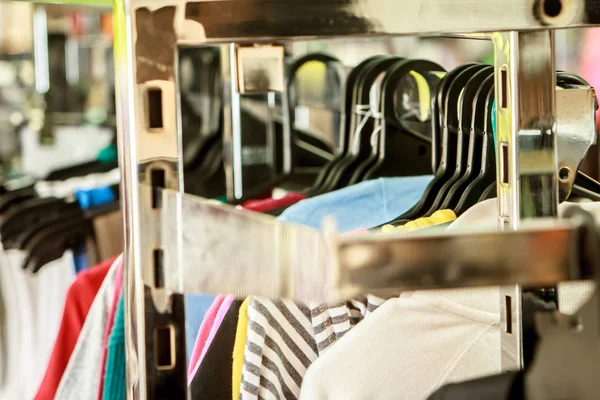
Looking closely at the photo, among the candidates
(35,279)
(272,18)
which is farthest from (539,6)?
(35,279)

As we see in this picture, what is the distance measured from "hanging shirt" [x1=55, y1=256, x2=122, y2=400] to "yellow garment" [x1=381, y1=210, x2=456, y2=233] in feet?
1.12

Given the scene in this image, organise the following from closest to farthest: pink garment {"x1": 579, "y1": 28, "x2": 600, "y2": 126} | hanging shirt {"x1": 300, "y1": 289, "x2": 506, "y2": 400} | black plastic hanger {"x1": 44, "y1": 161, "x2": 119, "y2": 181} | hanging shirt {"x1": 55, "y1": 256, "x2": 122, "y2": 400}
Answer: hanging shirt {"x1": 300, "y1": 289, "x2": 506, "y2": 400}
hanging shirt {"x1": 55, "y1": 256, "x2": 122, "y2": 400}
black plastic hanger {"x1": 44, "y1": 161, "x2": 119, "y2": 181}
pink garment {"x1": 579, "y1": 28, "x2": 600, "y2": 126}

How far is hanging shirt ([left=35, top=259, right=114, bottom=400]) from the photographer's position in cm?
93

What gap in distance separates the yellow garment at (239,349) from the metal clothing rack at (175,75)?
182 millimetres

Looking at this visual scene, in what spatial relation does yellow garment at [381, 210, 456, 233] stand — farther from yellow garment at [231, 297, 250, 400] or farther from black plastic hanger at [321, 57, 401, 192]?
black plastic hanger at [321, 57, 401, 192]

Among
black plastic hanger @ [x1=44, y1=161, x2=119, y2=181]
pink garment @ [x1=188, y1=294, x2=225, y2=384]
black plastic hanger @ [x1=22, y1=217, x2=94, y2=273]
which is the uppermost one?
black plastic hanger @ [x1=44, y1=161, x2=119, y2=181]

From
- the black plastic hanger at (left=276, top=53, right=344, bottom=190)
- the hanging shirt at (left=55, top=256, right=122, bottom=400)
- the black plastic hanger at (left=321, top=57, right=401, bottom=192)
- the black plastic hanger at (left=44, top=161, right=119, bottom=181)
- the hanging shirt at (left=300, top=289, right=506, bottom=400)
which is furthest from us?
the black plastic hanger at (left=44, top=161, right=119, bottom=181)

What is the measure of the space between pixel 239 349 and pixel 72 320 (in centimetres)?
32

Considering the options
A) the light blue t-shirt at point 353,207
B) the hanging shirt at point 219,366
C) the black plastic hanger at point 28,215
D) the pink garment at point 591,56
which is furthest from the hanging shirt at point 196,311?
the pink garment at point 591,56

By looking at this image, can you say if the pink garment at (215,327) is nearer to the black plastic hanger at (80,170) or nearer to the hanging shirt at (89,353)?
the hanging shirt at (89,353)

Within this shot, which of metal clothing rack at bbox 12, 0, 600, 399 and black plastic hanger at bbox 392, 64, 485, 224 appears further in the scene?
black plastic hanger at bbox 392, 64, 485, 224

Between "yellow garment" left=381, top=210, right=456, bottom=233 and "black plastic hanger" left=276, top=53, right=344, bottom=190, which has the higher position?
"black plastic hanger" left=276, top=53, right=344, bottom=190

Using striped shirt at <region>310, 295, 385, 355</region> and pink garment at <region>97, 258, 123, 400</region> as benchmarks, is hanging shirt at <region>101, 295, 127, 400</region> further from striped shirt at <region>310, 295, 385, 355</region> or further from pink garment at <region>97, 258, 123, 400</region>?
striped shirt at <region>310, 295, 385, 355</region>

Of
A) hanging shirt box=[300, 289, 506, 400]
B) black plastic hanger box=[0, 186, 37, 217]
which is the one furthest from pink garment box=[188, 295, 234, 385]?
black plastic hanger box=[0, 186, 37, 217]
